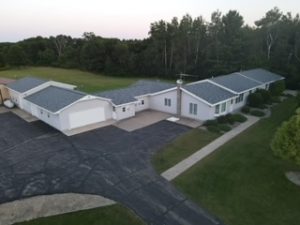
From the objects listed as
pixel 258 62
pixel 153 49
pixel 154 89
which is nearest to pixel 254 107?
pixel 154 89

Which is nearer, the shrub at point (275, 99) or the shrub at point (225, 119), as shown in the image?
the shrub at point (225, 119)

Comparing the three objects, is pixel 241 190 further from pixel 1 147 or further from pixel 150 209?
pixel 1 147

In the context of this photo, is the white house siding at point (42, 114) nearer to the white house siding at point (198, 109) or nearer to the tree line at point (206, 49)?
the white house siding at point (198, 109)

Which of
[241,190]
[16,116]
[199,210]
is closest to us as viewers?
[199,210]

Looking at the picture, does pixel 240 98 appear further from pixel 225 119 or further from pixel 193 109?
pixel 193 109

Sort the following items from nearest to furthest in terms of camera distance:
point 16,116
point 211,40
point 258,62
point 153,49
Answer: point 16,116, point 258,62, point 211,40, point 153,49

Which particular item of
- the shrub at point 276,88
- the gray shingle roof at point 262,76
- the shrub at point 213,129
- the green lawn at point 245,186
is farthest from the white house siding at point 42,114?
the shrub at point 276,88

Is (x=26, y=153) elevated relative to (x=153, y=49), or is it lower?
lower
